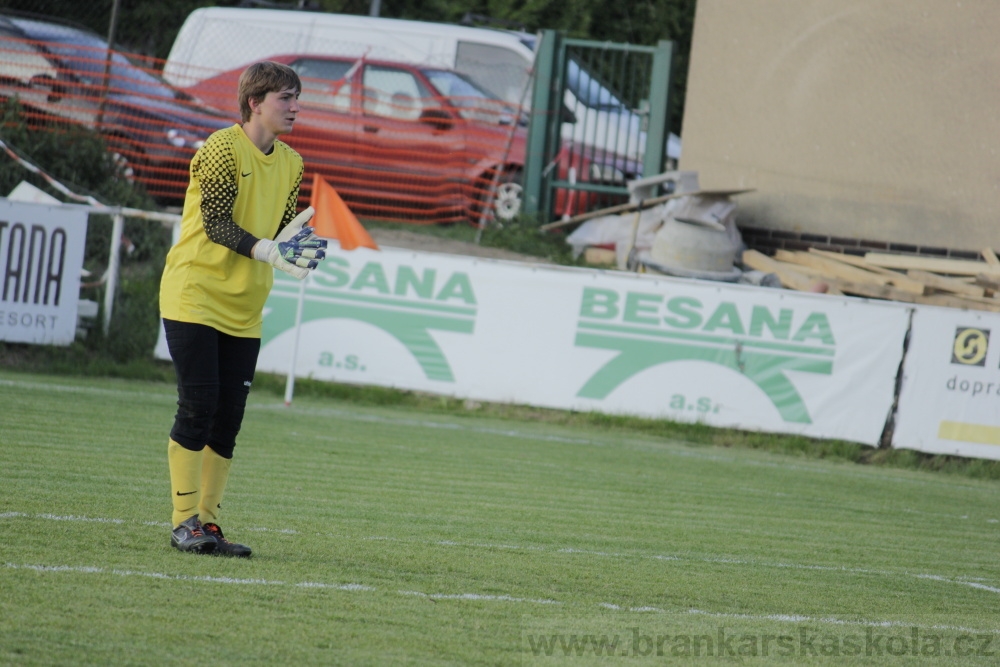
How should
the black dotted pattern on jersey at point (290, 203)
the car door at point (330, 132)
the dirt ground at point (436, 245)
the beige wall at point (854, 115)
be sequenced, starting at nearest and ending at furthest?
1. the black dotted pattern on jersey at point (290, 203)
2. the dirt ground at point (436, 245)
3. the beige wall at point (854, 115)
4. the car door at point (330, 132)

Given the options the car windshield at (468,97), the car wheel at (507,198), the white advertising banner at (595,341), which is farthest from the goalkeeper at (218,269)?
the car wheel at (507,198)

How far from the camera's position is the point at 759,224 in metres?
17.1

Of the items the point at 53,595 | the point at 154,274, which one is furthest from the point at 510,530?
the point at 154,274

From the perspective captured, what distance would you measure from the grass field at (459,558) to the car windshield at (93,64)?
23.1 ft

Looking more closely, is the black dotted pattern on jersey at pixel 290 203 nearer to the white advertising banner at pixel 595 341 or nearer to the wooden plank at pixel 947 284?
the white advertising banner at pixel 595 341

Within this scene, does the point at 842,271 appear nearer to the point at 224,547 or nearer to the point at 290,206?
the point at 290,206

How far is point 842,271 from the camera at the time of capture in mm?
15523

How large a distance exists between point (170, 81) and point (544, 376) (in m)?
8.59

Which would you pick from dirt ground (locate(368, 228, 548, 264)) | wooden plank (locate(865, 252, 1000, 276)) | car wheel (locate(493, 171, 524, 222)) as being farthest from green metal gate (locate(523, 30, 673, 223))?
Answer: wooden plank (locate(865, 252, 1000, 276))

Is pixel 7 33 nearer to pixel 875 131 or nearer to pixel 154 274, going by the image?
pixel 154 274

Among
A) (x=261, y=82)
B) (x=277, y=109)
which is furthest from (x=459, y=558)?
(x=261, y=82)

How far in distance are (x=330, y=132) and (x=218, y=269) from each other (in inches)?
481

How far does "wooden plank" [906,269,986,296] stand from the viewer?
48.1 ft

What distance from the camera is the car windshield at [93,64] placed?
16.5m
